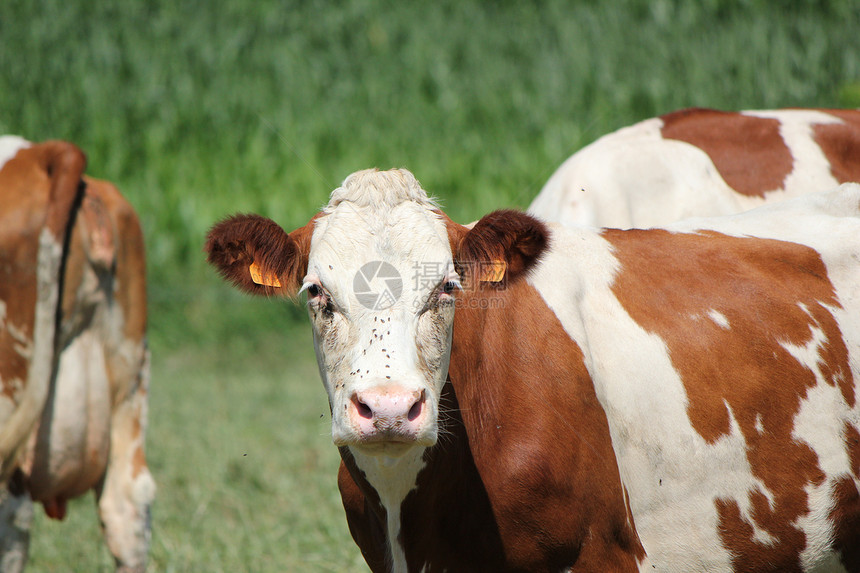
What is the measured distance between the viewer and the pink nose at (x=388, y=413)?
2451 millimetres

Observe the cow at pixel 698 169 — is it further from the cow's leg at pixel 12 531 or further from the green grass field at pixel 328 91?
the green grass field at pixel 328 91

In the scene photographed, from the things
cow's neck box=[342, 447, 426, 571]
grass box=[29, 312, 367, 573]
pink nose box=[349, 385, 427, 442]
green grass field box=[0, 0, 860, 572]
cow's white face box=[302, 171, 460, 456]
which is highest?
green grass field box=[0, 0, 860, 572]

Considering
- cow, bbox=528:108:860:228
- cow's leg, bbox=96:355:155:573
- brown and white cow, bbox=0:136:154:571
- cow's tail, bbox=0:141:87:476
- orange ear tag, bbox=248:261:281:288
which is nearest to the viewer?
orange ear tag, bbox=248:261:281:288

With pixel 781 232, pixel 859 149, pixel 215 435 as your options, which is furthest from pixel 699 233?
pixel 215 435

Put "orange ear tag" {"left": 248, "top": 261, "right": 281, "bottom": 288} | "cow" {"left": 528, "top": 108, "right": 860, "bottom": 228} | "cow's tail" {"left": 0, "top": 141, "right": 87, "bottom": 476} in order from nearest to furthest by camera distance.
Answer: "orange ear tag" {"left": 248, "top": 261, "right": 281, "bottom": 288} → "cow's tail" {"left": 0, "top": 141, "right": 87, "bottom": 476} → "cow" {"left": 528, "top": 108, "right": 860, "bottom": 228}

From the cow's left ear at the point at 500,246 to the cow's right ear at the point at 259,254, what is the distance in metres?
0.53

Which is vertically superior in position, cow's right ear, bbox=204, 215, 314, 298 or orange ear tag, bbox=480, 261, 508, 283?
cow's right ear, bbox=204, 215, 314, 298

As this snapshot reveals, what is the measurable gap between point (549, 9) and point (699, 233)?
9462mm

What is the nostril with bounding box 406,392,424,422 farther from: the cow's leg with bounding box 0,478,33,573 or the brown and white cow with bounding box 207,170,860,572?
the cow's leg with bounding box 0,478,33,573

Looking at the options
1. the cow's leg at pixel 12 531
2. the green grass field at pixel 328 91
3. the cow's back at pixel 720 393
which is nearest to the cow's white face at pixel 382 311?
the cow's back at pixel 720 393

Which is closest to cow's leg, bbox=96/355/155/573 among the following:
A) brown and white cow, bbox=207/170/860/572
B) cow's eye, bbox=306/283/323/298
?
brown and white cow, bbox=207/170/860/572

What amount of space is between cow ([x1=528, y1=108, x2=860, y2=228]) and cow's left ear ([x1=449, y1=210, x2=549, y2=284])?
164 centimetres

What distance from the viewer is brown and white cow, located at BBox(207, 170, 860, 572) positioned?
9.18 feet

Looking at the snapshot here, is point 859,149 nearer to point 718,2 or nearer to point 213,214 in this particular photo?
point 718,2
